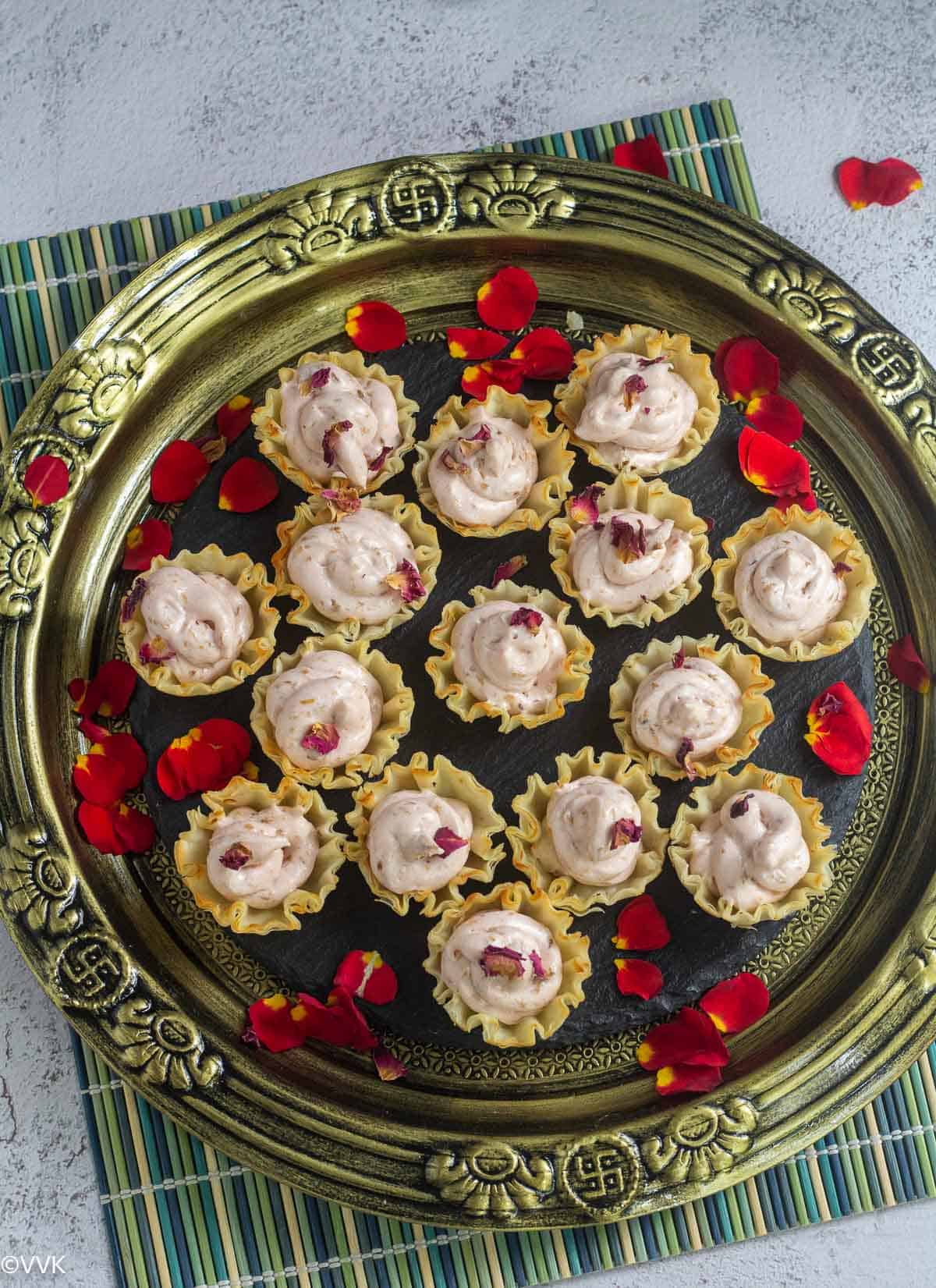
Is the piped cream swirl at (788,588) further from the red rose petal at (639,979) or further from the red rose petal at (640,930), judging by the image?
the red rose petal at (639,979)

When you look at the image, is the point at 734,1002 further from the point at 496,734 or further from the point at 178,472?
the point at 178,472

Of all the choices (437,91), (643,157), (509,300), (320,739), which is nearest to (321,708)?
(320,739)

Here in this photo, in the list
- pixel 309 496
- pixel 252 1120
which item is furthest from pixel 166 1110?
pixel 309 496

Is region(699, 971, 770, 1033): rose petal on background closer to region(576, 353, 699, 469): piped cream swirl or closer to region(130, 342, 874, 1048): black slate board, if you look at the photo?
region(130, 342, 874, 1048): black slate board

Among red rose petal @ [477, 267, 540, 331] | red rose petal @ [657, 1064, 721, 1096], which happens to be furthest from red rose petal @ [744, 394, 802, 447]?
red rose petal @ [657, 1064, 721, 1096]

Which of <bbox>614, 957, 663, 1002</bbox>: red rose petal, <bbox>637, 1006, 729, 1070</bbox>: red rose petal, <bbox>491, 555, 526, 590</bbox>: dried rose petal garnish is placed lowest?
<bbox>637, 1006, 729, 1070</bbox>: red rose petal
